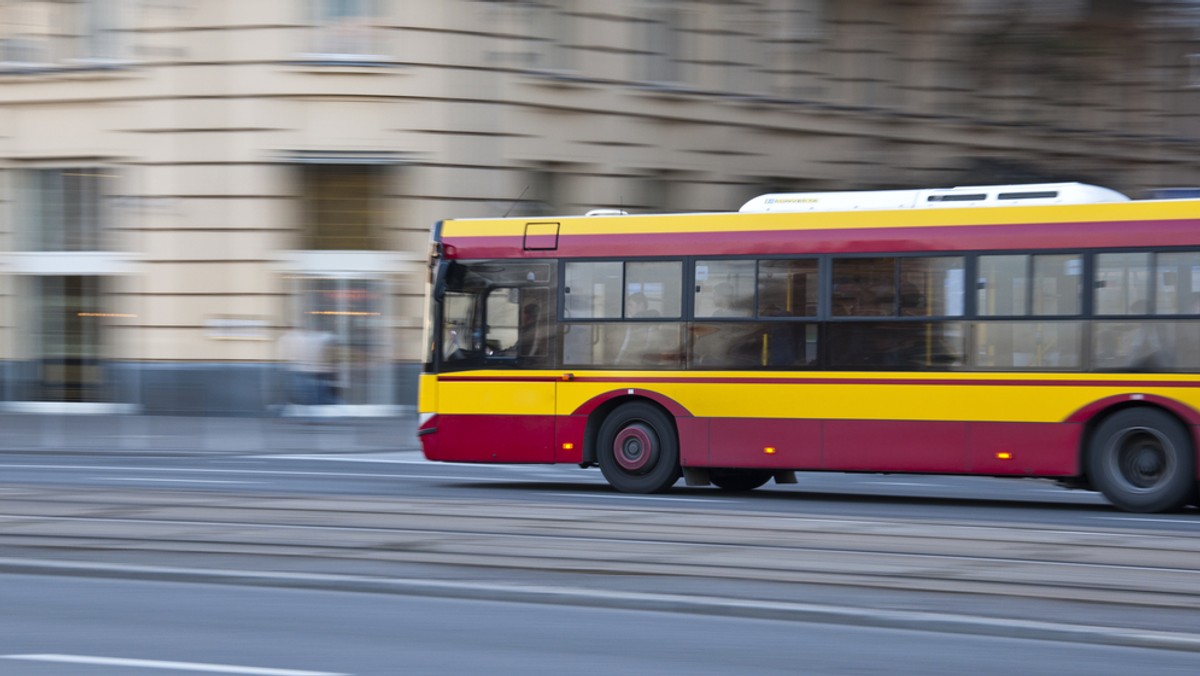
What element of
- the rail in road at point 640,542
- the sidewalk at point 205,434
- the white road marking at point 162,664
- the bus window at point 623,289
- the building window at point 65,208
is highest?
the building window at point 65,208

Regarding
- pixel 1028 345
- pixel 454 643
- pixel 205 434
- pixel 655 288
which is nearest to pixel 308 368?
pixel 205 434

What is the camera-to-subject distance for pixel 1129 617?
736cm

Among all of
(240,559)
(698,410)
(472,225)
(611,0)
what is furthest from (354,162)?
(240,559)

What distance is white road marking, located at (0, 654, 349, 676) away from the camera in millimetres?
6176

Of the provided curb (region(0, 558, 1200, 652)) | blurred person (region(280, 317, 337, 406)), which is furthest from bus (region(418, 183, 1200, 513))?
blurred person (region(280, 317, 337, 406))

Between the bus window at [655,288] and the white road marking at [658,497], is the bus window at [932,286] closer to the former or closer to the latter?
the bus window at [655,288]

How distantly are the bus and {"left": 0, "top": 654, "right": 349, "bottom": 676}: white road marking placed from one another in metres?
7.93

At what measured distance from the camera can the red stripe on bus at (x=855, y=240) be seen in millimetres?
12797

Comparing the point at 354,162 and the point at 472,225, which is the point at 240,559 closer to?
the point at 472,225

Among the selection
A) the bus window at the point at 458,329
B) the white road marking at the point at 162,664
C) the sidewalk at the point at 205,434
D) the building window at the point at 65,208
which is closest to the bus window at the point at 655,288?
the bus window at the point at 458,329

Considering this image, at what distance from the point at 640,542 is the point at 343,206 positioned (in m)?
16.1

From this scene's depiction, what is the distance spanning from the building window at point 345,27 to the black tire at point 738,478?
11908mm

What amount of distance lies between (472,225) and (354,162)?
10.0 meters

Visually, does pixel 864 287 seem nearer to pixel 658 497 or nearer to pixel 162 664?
pixel 658 497
